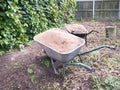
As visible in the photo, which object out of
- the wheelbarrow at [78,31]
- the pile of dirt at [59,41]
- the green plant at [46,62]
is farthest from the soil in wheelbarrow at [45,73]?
the wheelbarrow at [78,31]

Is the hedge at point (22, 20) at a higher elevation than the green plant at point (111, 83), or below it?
higher

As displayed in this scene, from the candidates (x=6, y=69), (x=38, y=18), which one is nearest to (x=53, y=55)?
(x=6, y=69)

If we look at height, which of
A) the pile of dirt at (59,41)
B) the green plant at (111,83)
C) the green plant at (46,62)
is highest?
the pile of dirt at (59,41)

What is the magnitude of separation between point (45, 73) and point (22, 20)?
151 cm

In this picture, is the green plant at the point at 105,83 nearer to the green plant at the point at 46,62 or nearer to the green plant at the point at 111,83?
the green plant at the point at 111,83

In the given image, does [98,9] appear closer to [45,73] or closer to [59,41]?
[59,41]

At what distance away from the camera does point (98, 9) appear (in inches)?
404

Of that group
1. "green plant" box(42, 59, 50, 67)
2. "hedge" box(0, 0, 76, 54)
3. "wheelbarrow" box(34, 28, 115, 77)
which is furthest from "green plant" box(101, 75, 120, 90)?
"hedge" box(0, 0, 76, 54)

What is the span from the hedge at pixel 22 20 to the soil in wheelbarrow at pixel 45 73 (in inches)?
11.3

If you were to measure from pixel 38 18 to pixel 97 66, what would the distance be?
2069 millimetres

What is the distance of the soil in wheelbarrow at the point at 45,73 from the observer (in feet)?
9.71

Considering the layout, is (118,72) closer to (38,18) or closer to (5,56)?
(5,56)

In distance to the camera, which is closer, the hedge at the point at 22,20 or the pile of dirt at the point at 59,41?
the pile of dirt at the point at 59,41

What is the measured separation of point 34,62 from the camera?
3516mm
